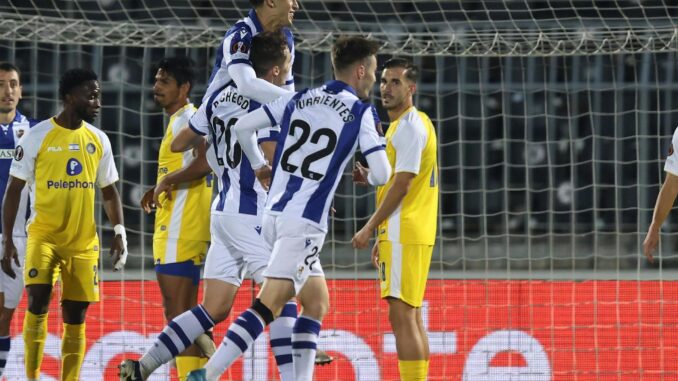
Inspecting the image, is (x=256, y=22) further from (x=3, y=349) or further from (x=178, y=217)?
(x=3, y=349)

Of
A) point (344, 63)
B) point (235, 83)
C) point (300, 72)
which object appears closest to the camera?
point (344, 63)

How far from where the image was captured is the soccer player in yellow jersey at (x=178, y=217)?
6.43 meters

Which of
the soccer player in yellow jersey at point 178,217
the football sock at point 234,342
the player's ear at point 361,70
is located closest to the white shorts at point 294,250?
the football sock at point 234,342

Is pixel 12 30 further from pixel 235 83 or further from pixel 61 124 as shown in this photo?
pixel 235 83

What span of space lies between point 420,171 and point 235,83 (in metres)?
1.24

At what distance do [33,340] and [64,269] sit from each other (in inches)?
17.1

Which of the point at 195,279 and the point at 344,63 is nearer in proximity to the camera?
the point at 344,63

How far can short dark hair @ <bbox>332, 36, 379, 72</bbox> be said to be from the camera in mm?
5273

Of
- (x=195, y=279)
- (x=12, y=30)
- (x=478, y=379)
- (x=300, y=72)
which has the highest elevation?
(x=300, y=72)

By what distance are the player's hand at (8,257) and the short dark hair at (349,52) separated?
236cm

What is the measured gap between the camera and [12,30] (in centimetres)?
827

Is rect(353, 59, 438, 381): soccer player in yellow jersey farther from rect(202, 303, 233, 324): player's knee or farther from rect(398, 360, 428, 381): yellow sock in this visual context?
rect(202, 303, 233, 324): player's knee

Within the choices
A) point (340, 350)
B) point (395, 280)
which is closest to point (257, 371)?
point (340, 350)

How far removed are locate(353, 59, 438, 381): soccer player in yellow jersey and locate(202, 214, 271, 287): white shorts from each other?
75 cm
